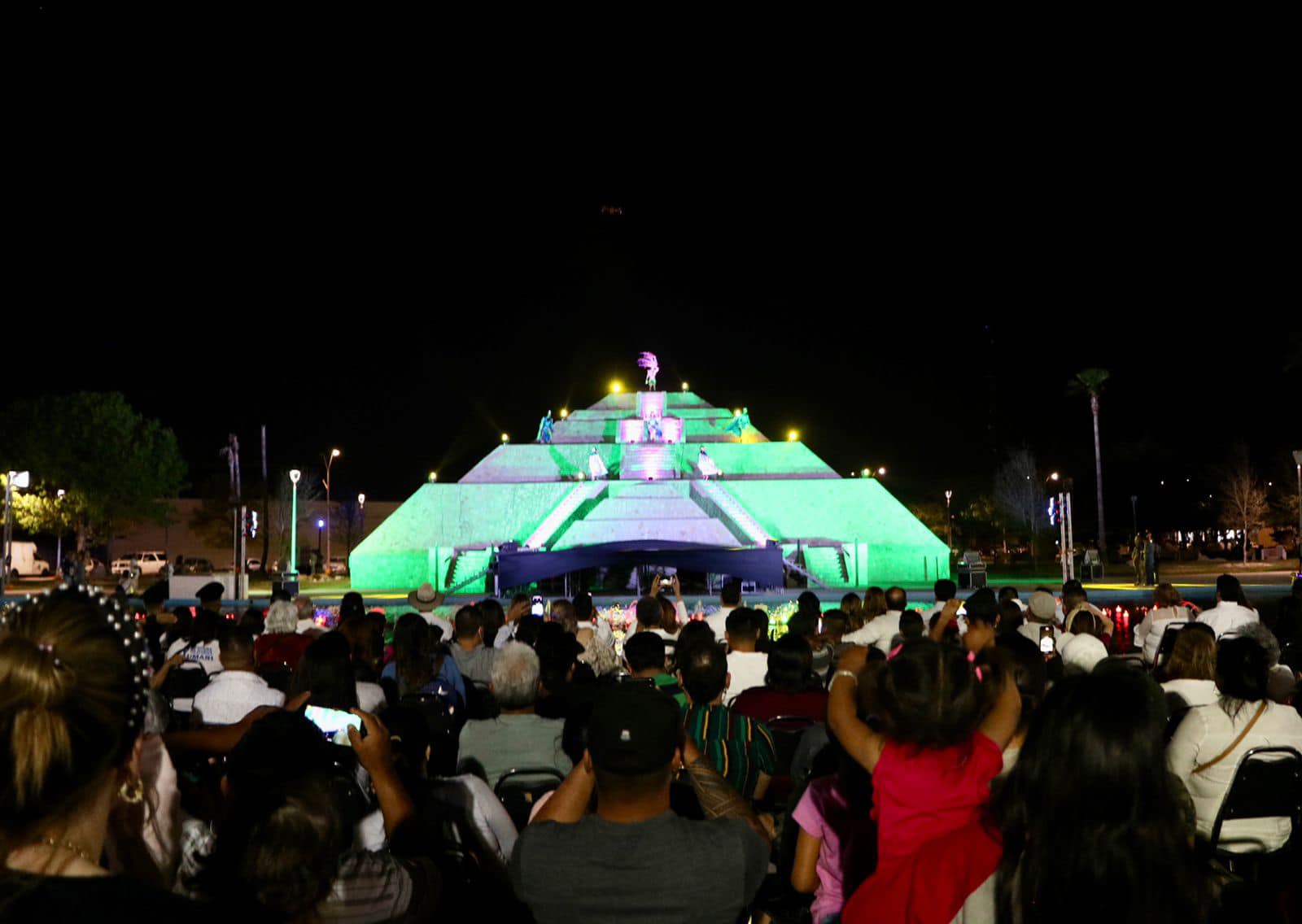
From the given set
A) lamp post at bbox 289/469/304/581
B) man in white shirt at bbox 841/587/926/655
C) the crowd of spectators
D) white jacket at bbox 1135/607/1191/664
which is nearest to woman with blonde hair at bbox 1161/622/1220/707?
the crowd of spectators

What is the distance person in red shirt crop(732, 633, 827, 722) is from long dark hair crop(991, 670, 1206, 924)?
347cm

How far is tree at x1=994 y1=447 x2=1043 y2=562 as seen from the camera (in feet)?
265

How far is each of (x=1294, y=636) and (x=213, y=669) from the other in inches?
392

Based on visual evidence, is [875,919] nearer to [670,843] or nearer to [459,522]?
[670,843]

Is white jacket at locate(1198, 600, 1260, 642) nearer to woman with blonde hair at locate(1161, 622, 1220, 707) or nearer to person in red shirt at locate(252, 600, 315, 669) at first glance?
woman with blonde hair at locate(1161, 622, 1220, 707)

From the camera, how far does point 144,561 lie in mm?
71375

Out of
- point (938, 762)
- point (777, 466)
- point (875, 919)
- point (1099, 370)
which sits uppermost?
point (1099, 370)

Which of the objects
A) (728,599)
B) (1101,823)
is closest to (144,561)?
(728,599)

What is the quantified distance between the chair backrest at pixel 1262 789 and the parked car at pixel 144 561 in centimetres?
6757

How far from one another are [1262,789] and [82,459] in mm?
69296

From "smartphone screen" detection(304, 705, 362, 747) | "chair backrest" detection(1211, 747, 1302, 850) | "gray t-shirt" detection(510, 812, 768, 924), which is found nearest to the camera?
"gray t-shirt" detection(510, 812, 768, 924)

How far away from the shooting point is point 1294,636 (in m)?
11.3

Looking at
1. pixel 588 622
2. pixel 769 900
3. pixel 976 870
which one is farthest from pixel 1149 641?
pixel 976 870

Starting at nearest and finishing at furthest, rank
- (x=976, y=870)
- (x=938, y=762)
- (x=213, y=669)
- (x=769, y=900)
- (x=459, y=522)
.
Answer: (x=976, y=870)
(x=938, y=762)
(x=769, y=900)
(x=213, y=669)
(x=459, y=522)
